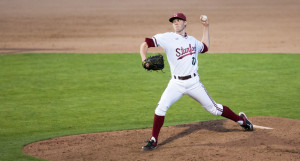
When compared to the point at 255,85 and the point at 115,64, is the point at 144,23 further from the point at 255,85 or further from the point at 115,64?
the point at 255,85

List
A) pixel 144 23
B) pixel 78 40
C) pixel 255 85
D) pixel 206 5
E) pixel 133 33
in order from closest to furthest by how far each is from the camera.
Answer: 1. pixel 255 85
2. pixel 78 40
3. pixel 133 33
4. pixel 144 23
5. pixel 206 5

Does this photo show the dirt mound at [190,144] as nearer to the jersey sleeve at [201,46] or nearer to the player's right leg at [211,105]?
the player's right leg at [211,105]

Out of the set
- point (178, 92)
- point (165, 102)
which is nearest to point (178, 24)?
point (178, 92)

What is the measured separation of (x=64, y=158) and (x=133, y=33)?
14.8 meters

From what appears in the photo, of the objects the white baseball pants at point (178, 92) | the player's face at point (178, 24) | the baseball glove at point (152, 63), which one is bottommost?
the white baseball pants at point (178, 92)

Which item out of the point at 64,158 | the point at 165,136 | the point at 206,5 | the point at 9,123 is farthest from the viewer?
the point at 206,5

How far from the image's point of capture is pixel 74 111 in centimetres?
956

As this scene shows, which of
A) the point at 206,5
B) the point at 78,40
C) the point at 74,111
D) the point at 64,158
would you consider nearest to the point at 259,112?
the point at 74,111

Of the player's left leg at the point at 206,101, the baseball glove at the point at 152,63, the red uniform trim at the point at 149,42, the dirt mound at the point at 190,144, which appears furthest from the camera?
the player's left leg at the point at 206,101

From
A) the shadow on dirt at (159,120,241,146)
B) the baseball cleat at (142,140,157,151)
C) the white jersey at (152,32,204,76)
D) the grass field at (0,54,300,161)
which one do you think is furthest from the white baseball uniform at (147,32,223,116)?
the grass field at (0,54,300,161)

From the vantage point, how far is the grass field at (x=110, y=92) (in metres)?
8.65

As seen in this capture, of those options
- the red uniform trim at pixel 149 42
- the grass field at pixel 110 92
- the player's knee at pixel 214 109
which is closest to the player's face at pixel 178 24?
the red uniform trim at pixel 149 42

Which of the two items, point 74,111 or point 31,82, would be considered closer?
point 74,111

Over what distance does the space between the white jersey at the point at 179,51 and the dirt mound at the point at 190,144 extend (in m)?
0.98
